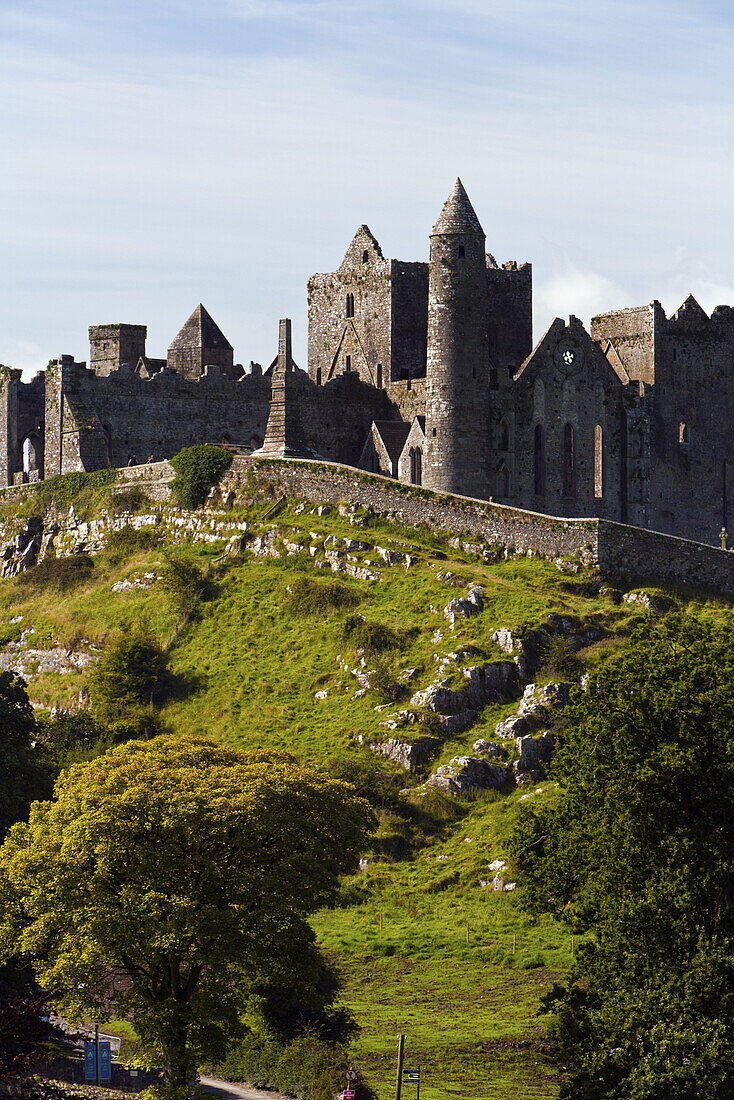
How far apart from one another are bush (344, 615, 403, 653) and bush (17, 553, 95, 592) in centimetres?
1665

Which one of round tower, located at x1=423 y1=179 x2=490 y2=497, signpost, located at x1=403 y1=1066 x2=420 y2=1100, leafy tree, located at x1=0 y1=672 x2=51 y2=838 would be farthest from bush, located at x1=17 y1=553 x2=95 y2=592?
signpost, located at x1=403 y1=1066 x2=420 y2=1100

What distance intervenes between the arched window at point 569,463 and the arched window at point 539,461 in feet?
4.87

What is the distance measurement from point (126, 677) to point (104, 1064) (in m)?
26.6

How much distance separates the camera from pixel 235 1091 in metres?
42.8

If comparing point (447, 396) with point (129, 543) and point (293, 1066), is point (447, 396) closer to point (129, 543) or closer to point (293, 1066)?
point (129, 543)

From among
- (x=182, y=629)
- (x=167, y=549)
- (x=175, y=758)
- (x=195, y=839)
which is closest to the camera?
(x=195, y=839)

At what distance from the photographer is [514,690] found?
6066 cm

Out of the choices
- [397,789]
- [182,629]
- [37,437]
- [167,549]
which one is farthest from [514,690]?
[37,437]

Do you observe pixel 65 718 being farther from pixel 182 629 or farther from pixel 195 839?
pixel 195 839

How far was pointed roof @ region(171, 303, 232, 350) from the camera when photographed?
89562mm

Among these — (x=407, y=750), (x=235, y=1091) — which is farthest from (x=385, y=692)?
(x=235, y=1091)

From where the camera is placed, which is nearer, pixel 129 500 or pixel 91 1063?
pixel 91 1063

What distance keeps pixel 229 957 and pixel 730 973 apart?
1062 cm

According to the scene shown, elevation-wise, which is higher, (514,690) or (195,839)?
(514,690)
